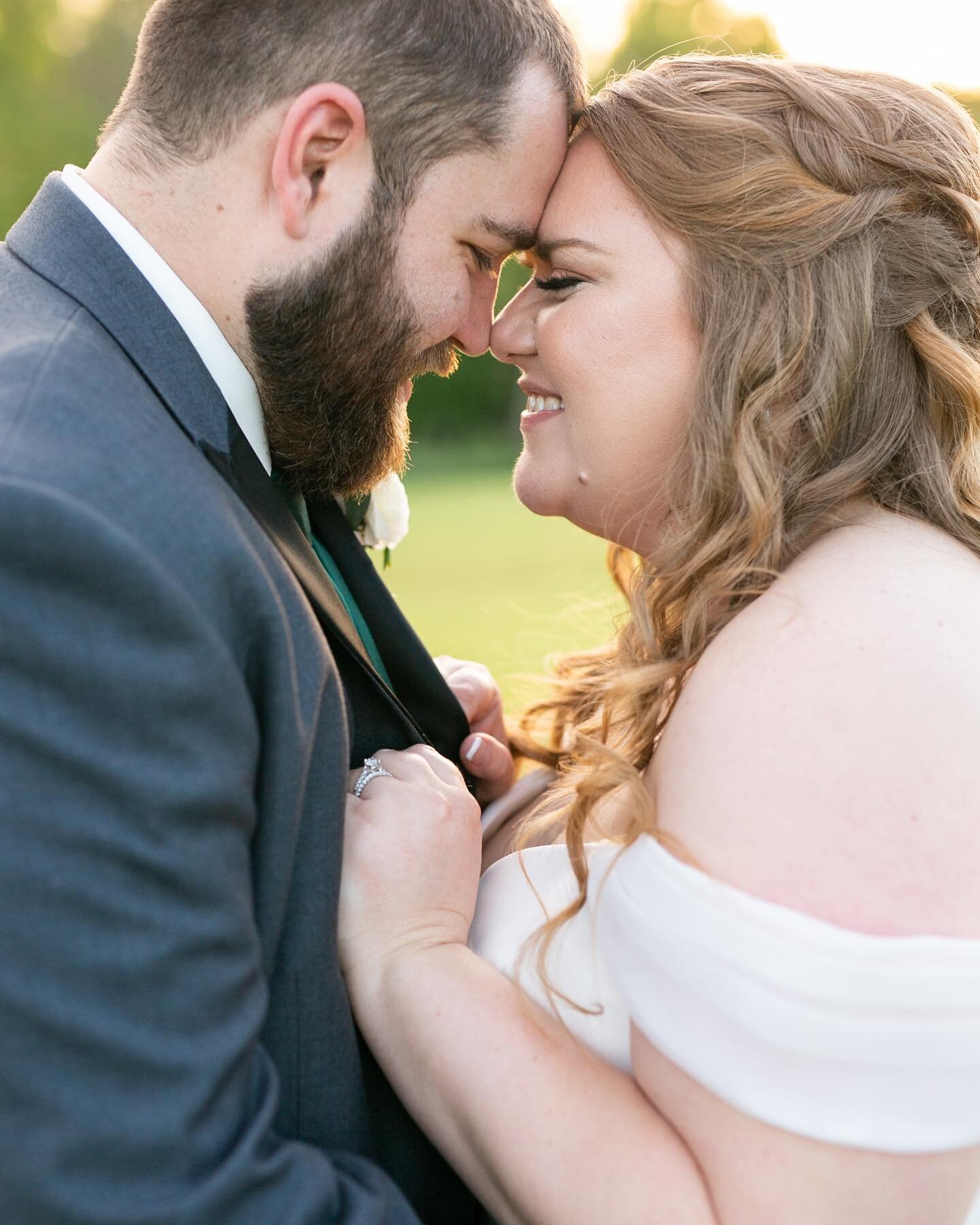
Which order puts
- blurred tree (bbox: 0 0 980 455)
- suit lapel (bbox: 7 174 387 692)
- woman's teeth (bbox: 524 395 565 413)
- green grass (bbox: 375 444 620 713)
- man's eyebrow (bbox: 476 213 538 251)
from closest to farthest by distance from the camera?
1. suit lapel (bbox: 7 174 387 692)
2. man's eyebrow (bbox: 476 213 538 251)
3. woman's teeth (bbox: 524 395 565 413)
4. green grass (bbox: 375 444 620 713)
5. blurred tree (bbox: 0 0 980 455)

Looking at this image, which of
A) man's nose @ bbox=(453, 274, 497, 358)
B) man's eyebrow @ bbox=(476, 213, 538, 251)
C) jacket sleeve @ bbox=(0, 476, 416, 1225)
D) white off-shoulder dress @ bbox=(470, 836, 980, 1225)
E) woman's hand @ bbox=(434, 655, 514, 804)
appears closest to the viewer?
jacket sleeve @ bbox=(0, 476, 416, 1225)

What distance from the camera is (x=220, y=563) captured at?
1.60m

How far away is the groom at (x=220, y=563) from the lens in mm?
1454

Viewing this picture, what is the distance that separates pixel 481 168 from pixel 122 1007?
1569 millimetres

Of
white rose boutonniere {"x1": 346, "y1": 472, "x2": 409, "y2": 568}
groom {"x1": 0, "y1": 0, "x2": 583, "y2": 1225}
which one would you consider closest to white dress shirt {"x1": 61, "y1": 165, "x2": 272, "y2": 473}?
groom {"x1": 0, "y1": 0, "x2": 583, "y2": 1225}

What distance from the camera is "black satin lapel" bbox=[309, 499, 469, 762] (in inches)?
105

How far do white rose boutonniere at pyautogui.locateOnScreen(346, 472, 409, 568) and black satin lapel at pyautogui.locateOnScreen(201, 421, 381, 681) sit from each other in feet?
2.50

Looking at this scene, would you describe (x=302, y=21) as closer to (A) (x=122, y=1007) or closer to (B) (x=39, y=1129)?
(A) (x=122, y=1007)

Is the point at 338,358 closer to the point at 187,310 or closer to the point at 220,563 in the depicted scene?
the point at 187,310

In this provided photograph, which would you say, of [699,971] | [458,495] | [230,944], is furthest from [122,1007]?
[458,495]

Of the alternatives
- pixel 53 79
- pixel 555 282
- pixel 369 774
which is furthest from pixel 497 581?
pixel 53 79

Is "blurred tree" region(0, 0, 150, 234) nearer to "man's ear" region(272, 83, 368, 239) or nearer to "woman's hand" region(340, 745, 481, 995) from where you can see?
"man's ear" region(272, 83, 368, 239)

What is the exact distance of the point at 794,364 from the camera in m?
2.23

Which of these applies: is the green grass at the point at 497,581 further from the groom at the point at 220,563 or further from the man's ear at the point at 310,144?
the man's ear at the point at 310,144
